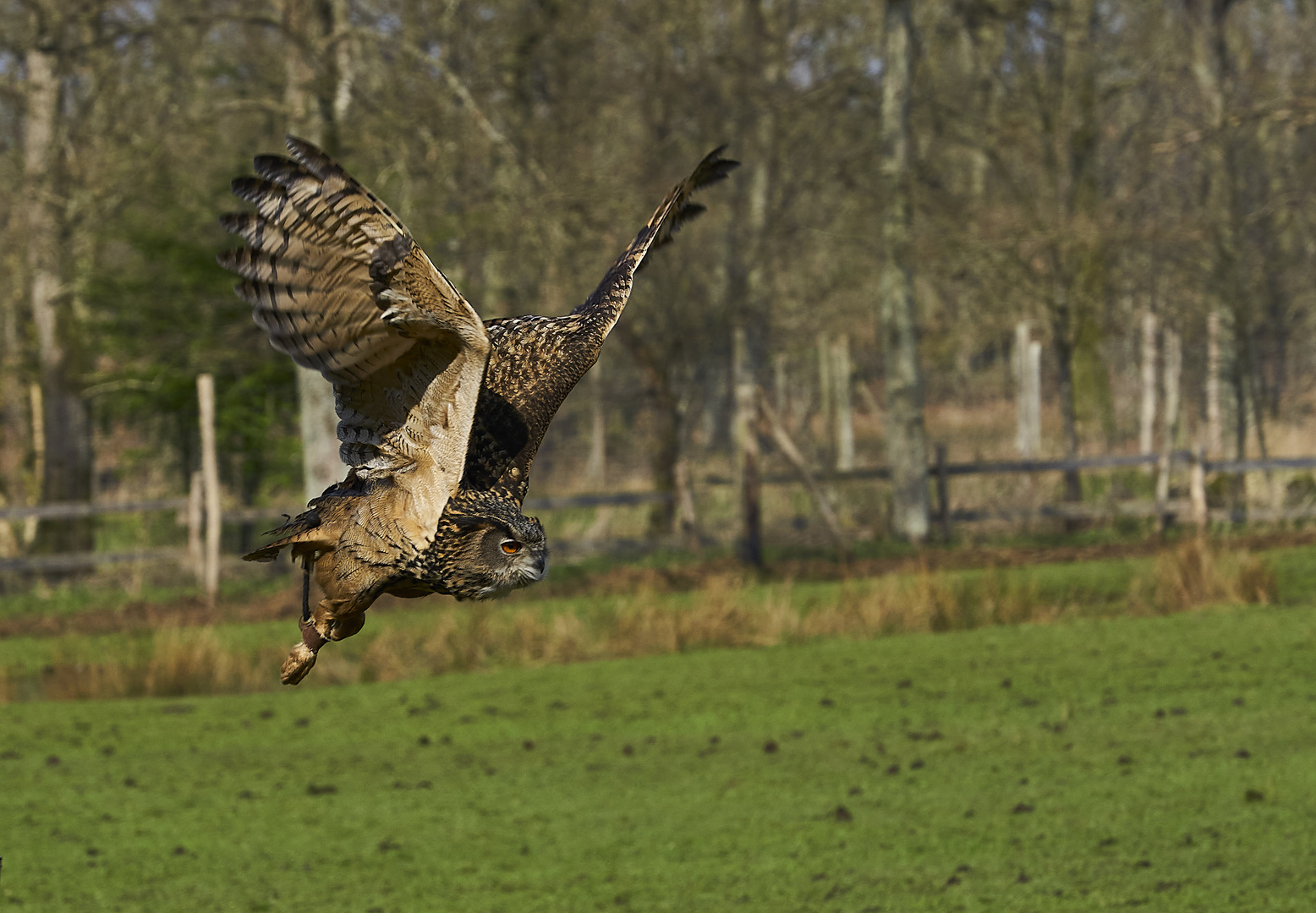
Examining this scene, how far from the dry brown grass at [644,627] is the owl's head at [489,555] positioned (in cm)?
848

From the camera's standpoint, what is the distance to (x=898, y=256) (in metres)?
17.8

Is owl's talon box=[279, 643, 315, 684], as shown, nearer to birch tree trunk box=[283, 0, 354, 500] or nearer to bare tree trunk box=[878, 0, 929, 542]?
birch tree trunk box=[283, 0, 354, 500]

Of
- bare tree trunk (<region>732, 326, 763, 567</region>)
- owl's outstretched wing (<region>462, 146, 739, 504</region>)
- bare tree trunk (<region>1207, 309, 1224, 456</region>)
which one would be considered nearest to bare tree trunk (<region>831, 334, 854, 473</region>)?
bare tree trunk (<region>1207, 309, 1224, 456</region>)

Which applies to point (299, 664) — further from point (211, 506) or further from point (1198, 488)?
point (1198, 488)

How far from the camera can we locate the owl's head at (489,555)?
8.59 ft

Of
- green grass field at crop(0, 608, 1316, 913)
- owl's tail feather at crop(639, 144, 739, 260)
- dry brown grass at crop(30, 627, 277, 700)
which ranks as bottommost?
green grass field at crop(0, 608, 1316, 913)

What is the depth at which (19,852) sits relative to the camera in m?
6.70

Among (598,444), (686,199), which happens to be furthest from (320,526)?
(598,444)

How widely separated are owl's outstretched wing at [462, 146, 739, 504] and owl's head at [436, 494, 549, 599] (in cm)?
29

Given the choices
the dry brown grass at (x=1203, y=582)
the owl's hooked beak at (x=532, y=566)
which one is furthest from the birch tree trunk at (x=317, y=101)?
the owl's hooked beak at (x=532, y=566)

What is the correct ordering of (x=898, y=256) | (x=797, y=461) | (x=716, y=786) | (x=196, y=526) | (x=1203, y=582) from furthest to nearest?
(x=898, y=256) → (x=196, y=526) → (x=797, y=461) → (x=1203, y=582) → (x=716, y=786)

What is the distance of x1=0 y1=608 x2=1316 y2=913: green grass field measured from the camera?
6000mm

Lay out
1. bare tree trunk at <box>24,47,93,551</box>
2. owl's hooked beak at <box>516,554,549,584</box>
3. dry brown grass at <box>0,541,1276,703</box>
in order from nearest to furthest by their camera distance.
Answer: owl's hooked beak at <box>516,554,549,584</box> < dry brown grass at <box>0,541,1276,703</box> < bare tree trunk at <box>24,47,93,551</box>

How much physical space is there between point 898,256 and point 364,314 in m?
15.5
